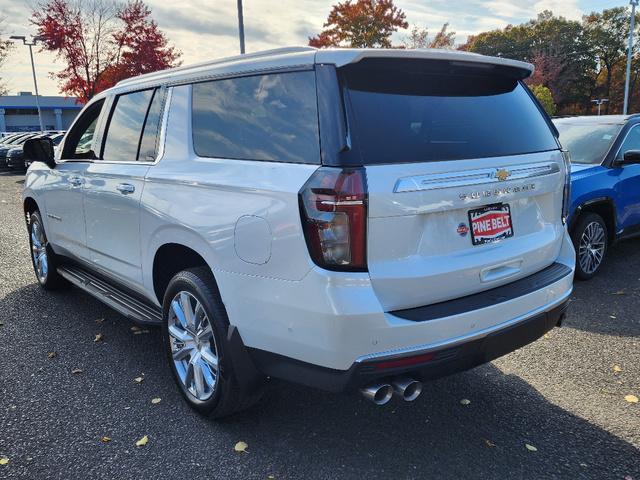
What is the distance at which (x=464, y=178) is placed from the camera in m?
2.56

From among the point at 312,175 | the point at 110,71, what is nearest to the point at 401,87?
the point at 312,175

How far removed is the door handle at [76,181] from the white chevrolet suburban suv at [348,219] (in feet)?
3.46

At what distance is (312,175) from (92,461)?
6.13ft

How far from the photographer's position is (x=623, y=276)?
6.00 metres

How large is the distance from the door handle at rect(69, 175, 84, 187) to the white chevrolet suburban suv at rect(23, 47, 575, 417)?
105 cm

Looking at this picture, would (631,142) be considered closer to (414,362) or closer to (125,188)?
(414,362)

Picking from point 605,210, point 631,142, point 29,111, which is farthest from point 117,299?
point 29,111

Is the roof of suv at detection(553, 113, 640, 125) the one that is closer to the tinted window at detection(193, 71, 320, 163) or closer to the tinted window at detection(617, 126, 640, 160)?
the tinted window at detection(617, 126, 640, 160)

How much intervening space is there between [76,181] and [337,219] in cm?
300

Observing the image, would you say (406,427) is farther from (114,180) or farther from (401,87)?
(114,180)

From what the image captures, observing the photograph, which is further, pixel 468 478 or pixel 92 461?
pixel 92 461

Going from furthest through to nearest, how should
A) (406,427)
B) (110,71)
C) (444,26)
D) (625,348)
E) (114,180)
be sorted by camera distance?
(444,26) → (110,71) → (625,348) → (114,180) → (406,427)

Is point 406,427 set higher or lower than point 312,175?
lower

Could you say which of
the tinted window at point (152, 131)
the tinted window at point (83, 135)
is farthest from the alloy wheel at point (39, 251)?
the tinted window at point (152, 131)
